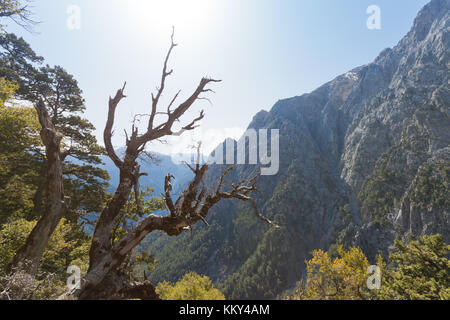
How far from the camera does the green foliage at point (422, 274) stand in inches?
607

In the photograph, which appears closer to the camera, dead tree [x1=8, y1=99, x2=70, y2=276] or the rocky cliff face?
dead tree [x1=8, y1=99, x2=70, y2=276]

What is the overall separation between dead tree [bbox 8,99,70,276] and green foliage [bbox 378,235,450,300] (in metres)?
22.7

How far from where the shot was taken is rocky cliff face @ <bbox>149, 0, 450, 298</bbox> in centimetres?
10025

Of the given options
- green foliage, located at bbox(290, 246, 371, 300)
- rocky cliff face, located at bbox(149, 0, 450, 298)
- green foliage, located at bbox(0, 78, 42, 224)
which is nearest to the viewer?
green foliage, located at bbox(0, 78, 42, 224)

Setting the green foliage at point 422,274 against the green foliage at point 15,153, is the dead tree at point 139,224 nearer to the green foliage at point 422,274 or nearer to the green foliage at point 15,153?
the green foliage at point 15,153

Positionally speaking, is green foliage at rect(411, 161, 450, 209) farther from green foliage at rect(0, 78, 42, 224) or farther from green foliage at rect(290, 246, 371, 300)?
green foliage at rect(0, 78, 42, 224)

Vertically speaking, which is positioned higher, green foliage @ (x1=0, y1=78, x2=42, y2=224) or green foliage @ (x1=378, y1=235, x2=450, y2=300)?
green foliage @ (x1=0, y1=78, x2=42, y2=224)

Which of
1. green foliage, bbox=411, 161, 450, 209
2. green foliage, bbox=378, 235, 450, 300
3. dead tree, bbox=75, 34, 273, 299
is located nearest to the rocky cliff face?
green foliage, bbox=411, 161, 450, 209

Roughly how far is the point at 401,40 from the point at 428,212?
619ft

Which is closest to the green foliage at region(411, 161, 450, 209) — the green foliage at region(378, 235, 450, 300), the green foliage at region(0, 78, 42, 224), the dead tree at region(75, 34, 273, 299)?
the green foliage at region(378, 235, 450, 300)

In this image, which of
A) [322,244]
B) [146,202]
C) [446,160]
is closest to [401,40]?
[446,160]

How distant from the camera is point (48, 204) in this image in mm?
5309

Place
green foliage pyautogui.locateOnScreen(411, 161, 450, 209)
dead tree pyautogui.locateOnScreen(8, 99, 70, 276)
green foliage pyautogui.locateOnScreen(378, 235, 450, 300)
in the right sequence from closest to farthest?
1. dead tree pyautogui.locateOnScreen(8, 99, 70, 276)
2. green foliage pyautogui.locateOnScreen(378, 235, 450, 300)
3. green foliage pyautogui.locateOnScreen(411, 161, 450, 209)
